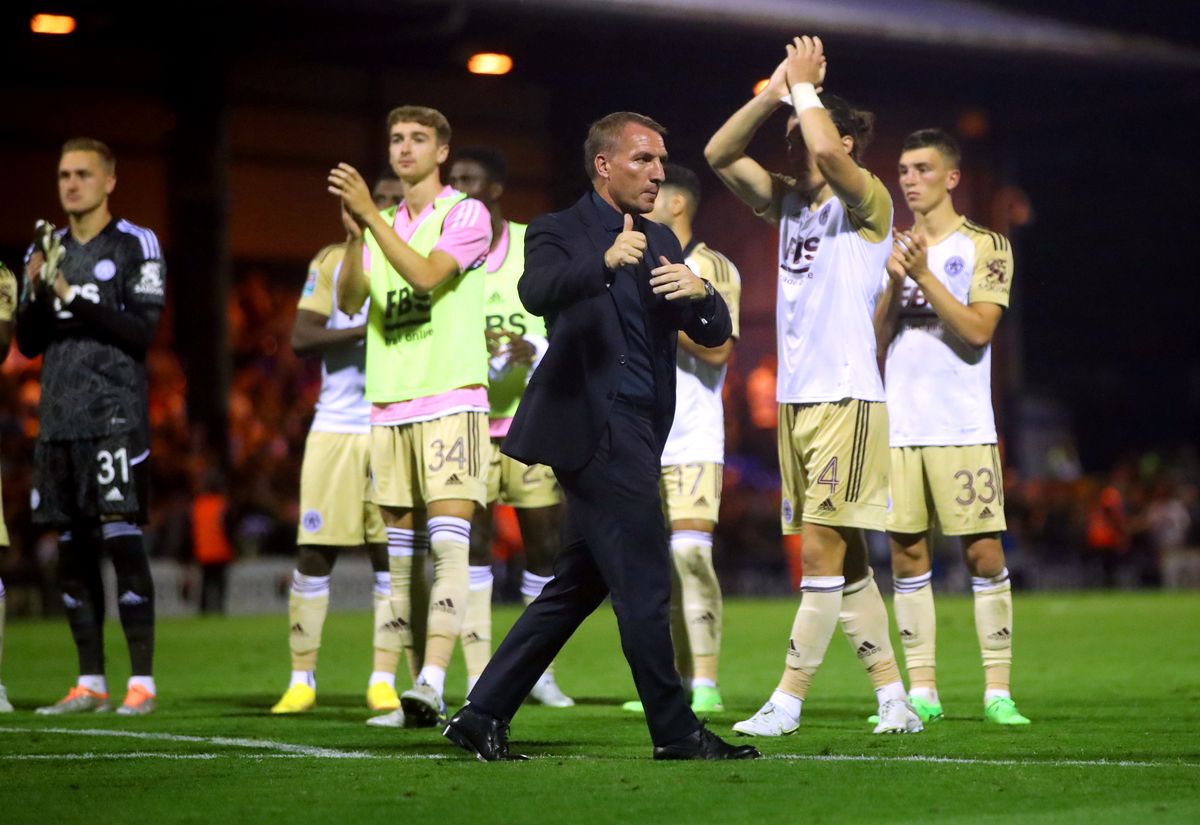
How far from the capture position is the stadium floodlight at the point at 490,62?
2466 centimetres

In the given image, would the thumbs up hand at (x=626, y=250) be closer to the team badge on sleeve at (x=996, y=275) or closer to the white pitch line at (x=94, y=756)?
the white pitch line at (x=94, y=756)

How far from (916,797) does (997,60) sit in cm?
2376

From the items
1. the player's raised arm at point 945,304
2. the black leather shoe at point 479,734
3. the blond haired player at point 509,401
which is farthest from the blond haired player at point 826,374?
the blond haired player at point 509,401

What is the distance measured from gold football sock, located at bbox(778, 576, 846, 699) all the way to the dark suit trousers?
3.40 ft

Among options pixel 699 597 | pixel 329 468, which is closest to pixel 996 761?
pixel 699 597

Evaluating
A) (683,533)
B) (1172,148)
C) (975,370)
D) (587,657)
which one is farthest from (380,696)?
(1172,148)

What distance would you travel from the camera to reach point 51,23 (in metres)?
22.3

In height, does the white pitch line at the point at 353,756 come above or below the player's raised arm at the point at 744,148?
below

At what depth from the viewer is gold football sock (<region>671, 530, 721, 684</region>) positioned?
9091 millimetres

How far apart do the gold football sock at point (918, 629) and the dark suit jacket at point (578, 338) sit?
2169mm

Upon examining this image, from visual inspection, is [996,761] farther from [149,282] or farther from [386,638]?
[149,282]

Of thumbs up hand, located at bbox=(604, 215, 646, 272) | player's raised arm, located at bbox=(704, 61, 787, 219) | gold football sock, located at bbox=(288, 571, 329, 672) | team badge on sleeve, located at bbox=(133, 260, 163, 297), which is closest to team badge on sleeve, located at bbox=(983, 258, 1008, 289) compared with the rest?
player's raised arm, located at bbox=(704, 61, 787, 219)

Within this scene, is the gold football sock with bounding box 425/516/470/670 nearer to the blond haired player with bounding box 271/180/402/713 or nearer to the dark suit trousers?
the blond haired player with bounding box 271/180/402/713

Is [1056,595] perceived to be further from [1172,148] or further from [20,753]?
[20,753]
